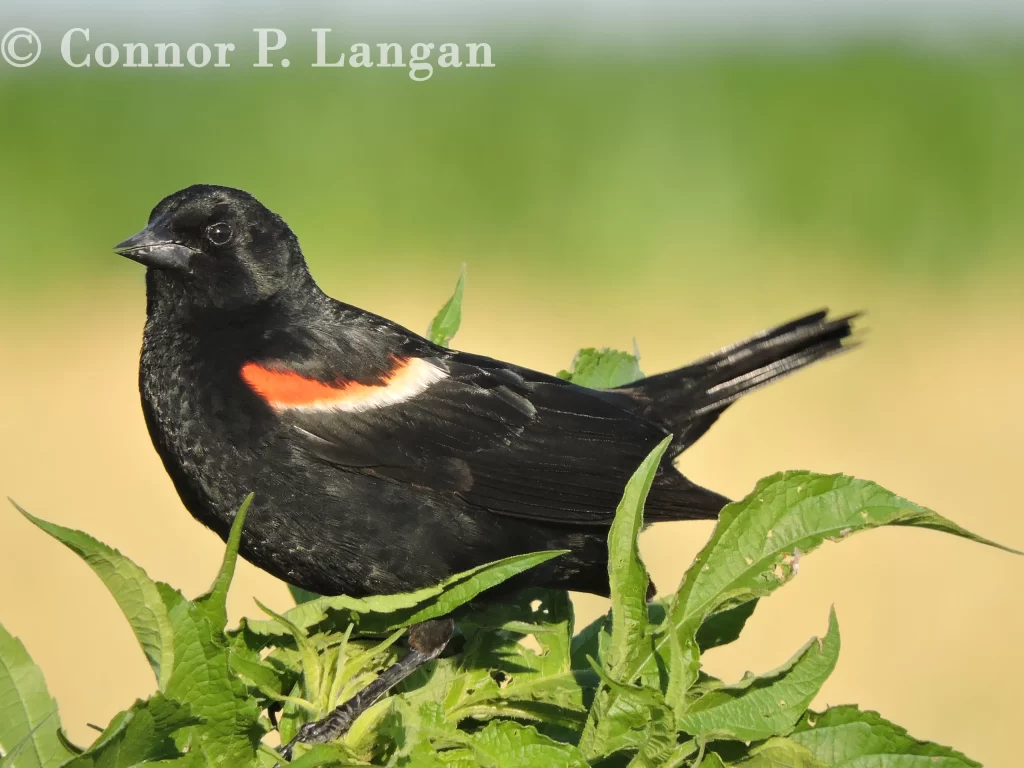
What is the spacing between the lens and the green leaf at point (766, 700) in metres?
1.64

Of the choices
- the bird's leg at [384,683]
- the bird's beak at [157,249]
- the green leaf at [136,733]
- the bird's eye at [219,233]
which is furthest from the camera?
the bird's eye at [219,233]

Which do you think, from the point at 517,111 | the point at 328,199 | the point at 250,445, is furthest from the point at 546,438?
the point at 517,111

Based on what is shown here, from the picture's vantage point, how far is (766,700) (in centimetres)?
167

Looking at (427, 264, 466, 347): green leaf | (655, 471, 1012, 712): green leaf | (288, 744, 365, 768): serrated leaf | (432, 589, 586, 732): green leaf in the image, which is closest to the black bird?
(427, 264, 466, 347): green leaf

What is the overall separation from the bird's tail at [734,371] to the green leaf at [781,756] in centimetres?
161

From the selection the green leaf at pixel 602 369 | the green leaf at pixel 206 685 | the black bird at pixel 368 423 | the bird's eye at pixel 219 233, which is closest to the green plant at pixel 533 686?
the green leaf at pixel 206 685

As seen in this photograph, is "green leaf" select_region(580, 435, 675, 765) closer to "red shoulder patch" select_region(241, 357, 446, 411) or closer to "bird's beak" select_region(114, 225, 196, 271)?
"red shoulder patch" select_region(241, 357, 446, 411)

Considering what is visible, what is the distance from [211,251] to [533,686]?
1733mm

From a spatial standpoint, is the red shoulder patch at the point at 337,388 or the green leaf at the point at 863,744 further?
the red shoulder patch at the point at 337,388

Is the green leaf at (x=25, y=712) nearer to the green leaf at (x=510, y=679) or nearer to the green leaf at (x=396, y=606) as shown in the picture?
the green leaf at (x=396, y=606)

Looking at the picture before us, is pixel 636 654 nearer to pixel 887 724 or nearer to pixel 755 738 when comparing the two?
pixel 755 738

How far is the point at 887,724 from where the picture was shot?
5.52ft

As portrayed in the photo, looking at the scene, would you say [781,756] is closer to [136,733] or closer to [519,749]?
[519,749]

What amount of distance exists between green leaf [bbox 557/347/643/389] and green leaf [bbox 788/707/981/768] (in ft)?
3.86
